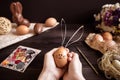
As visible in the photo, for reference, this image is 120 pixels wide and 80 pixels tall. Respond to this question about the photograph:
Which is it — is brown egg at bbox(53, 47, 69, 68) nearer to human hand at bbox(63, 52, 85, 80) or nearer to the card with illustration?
human hand at bbox(63, 52, 85, 80)

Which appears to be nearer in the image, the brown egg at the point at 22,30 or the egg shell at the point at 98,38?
the egg shell at the point at 98,38

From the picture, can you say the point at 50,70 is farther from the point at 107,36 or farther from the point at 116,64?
the point at 107,36

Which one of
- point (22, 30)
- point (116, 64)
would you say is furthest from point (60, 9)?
point (116, 64)

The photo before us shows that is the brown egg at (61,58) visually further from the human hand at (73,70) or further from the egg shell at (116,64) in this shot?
the egg shell at (116,64)

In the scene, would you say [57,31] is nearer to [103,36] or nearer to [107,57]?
[103,36]

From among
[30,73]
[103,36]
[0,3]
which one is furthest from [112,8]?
[0,3]

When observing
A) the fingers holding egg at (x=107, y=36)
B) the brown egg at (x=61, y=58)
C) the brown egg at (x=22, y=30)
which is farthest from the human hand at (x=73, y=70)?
the brown egg at (x=22, y=30)

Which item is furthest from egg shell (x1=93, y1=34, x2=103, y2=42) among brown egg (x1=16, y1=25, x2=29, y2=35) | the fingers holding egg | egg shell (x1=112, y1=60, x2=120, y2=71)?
brown egg (x1=16, y1=25, x2=29, y2=35)
